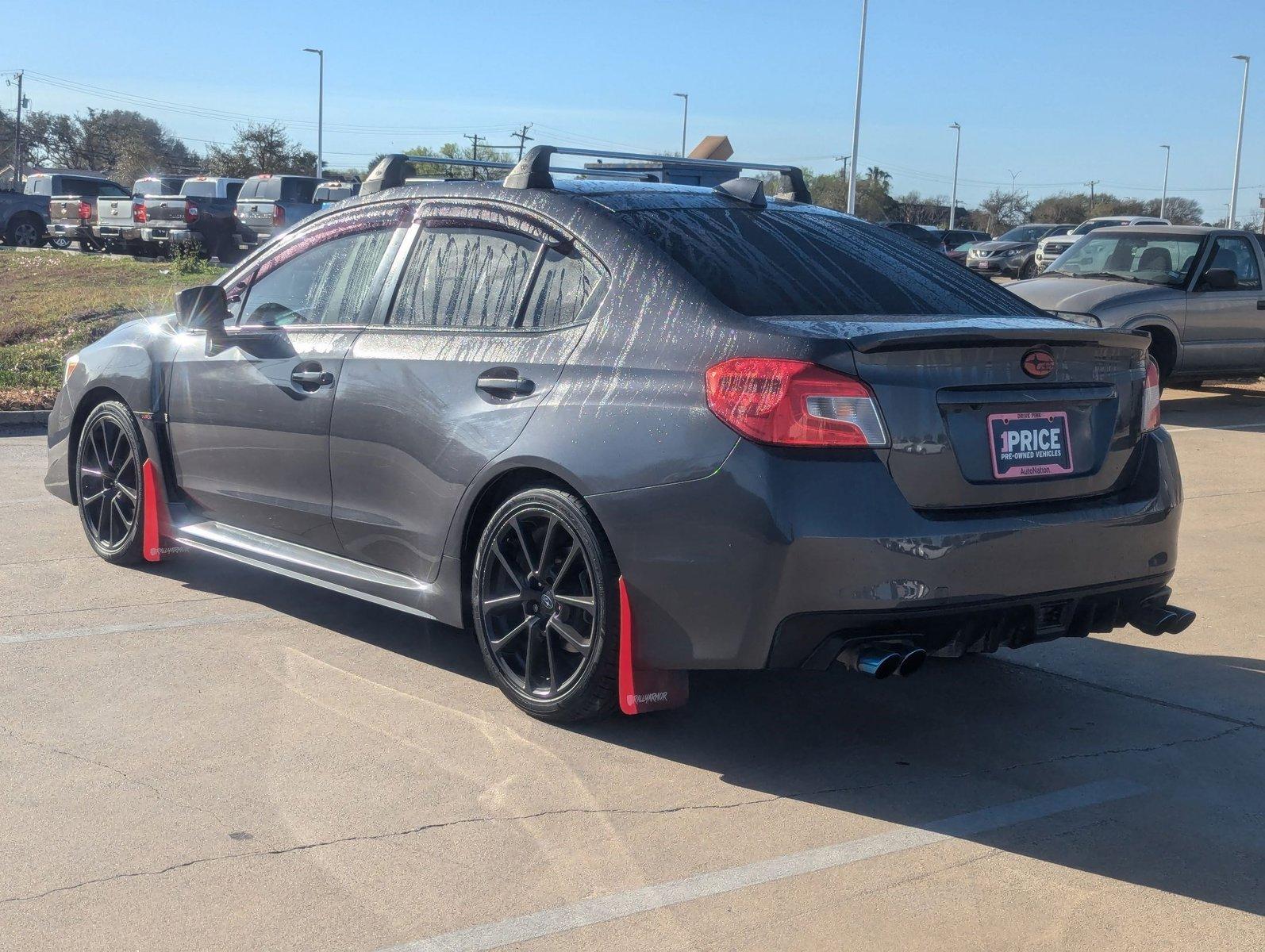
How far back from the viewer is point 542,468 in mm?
4250

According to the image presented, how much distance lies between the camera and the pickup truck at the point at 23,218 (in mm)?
33406

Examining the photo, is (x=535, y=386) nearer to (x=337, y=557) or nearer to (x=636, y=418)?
(x=636, y=418)

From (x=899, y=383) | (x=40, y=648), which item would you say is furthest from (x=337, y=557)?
(x=899, y=383)

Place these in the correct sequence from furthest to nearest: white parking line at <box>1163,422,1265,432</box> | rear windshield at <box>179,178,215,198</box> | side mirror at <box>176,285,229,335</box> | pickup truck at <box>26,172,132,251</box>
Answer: rear windshield at <box>179,178,215,198</box>
pickup truck at <box>26,172,132,251</box>
white parking line at <box>1163,422,1265,432</box>
side mirror at <box>176,285,229,335</box>

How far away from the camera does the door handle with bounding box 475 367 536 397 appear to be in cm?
437

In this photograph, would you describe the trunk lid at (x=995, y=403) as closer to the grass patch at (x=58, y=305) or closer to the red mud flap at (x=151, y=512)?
the red mud flap at (x=151, y=512)

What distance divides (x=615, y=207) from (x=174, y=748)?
2.13 m

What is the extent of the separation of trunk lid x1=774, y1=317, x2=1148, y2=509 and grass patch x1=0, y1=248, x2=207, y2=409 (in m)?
5.56

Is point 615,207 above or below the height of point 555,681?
above

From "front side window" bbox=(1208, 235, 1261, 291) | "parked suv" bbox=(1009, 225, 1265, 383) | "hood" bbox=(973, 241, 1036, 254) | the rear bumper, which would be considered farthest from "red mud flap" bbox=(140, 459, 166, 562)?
"hood" bbox=(973, 241, 1036, 254)

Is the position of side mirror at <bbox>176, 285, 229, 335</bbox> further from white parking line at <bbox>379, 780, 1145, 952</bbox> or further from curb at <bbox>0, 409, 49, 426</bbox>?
curb at <bbox>0, 409, 49, 426</bbox>

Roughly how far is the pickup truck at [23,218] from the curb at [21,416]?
25.1 metres

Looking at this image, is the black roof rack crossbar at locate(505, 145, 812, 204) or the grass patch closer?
the black roof rack crossbar at locate(505, 145, 812, 204)

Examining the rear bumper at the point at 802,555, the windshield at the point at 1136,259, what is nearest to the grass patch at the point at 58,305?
the rear bumper at the point at 802,555
